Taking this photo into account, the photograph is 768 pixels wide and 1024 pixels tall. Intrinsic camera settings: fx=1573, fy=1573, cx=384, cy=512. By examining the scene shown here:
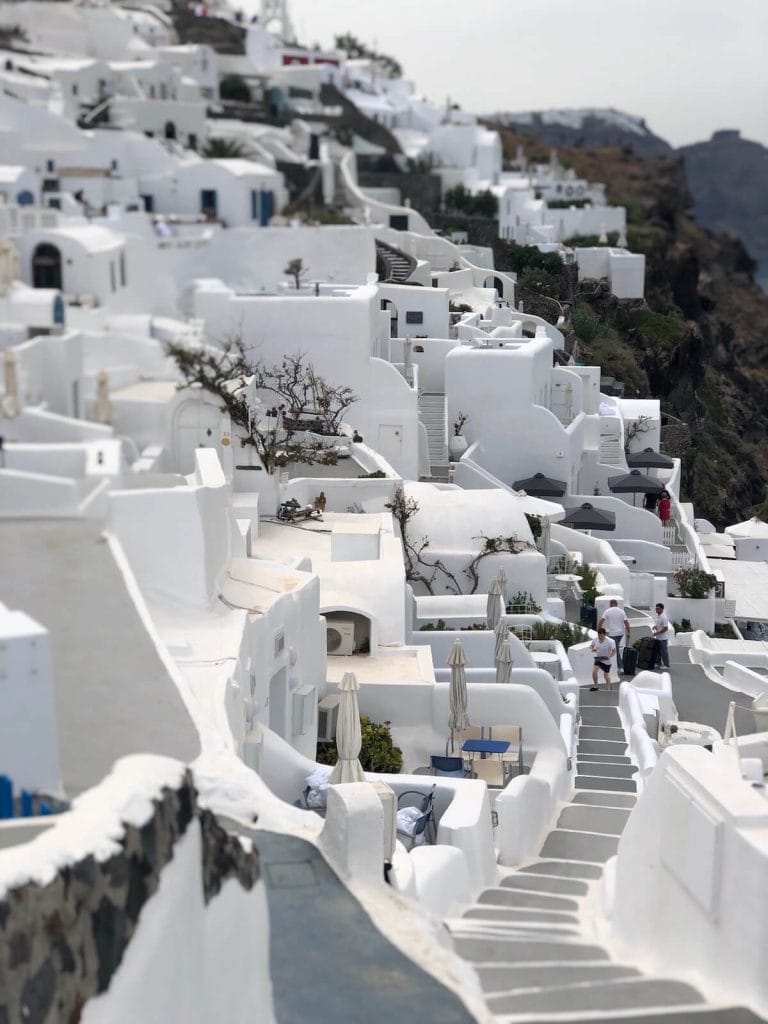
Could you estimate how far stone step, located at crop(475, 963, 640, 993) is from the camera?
926 cm

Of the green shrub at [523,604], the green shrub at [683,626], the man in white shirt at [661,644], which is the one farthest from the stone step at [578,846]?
the green shrub at [683,626]

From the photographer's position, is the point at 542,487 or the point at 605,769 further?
the point at 542,487

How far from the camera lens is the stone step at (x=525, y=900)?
41.6ft

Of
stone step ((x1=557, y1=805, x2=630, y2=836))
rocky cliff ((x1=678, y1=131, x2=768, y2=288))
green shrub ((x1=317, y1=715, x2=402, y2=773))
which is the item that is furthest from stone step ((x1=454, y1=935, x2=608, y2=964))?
rocky cliff ((x1=678, y1=131, x2=768, y2=288))

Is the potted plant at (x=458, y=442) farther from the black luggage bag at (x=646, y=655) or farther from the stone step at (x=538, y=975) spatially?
the stone step at (x=538, y=975)

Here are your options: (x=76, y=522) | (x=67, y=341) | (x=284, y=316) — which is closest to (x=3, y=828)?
(x=76, y=522)

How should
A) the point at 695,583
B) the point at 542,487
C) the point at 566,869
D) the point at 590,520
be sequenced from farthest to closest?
the point at 542,487, the point at 590,520, the point at 695,583, the point at 566,869

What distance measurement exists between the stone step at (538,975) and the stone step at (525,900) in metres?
2.49

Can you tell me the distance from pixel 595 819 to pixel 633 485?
729 inches

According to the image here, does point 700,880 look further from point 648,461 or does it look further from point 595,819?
point 648,461

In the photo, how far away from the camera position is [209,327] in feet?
109

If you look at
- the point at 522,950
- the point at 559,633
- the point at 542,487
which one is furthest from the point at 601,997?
the point at 542,487

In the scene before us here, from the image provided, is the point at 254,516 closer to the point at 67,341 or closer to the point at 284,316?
the point at 67,341

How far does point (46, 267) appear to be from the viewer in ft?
105
